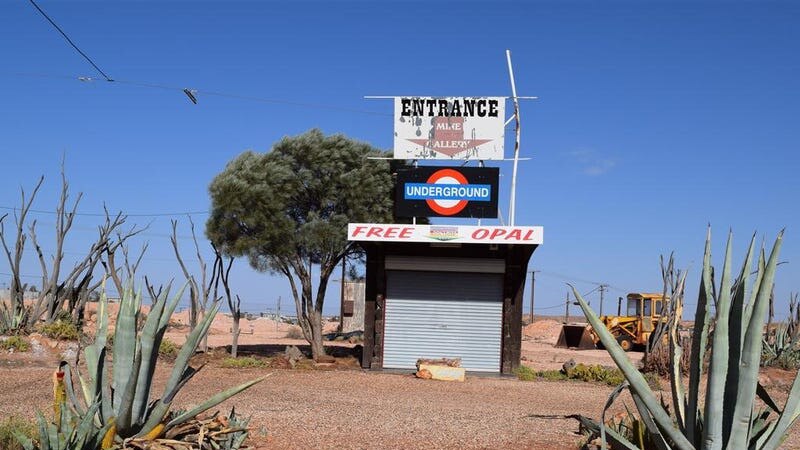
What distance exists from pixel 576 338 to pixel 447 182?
66.0 feet

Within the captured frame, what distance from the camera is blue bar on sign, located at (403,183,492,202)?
63.6 feet

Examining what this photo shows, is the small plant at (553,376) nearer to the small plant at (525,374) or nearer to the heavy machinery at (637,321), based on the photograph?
the small plant at (525,374)

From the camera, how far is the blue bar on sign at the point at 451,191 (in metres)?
19.4

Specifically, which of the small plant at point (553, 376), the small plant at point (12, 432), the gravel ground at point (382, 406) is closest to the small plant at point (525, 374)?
the small plant at point (553, 376)

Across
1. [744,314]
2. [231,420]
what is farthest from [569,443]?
[744,314]

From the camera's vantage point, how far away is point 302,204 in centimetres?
2192

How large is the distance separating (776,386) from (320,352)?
11.2 meters

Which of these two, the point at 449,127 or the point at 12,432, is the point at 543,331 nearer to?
the point at 449,127

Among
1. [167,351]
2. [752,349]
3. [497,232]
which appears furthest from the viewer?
[167,351]

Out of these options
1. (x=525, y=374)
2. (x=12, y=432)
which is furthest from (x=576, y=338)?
(x=12, y=432)

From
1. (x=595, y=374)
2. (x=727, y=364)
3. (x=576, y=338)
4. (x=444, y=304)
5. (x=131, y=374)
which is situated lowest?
(x=576, y=338)

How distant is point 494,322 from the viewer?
64.5ft

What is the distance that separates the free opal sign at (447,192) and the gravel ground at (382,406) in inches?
157

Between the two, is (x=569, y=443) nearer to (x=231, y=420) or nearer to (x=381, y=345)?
(x=231, y=420)
